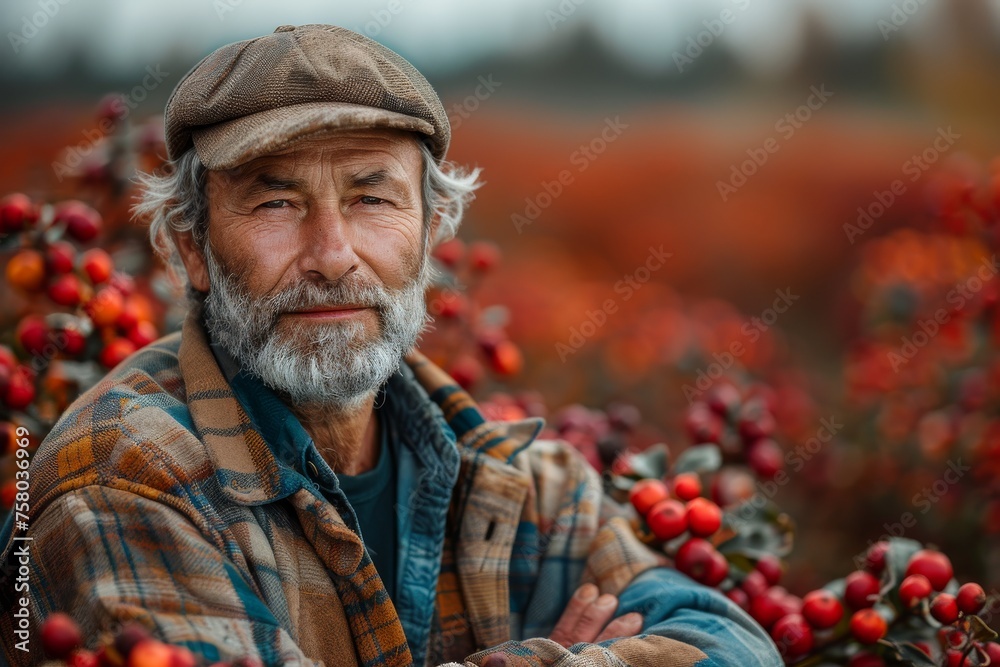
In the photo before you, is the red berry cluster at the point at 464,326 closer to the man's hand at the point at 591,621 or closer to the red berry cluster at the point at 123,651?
the man's hand at the point at 591,621

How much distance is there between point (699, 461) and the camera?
258 cm

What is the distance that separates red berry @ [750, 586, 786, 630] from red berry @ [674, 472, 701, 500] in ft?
0.92

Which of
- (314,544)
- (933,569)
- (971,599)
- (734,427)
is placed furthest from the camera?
(734,427)

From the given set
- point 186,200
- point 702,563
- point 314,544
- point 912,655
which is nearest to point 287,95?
point 186,200

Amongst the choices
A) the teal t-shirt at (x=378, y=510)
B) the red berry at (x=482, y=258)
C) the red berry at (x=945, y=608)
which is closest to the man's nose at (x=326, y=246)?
the teal t-shirt at (x=378, y=510)

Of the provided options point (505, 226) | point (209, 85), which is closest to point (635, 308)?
point (505, 226)

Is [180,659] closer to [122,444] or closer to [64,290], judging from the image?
[122,444]

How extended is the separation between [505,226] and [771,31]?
1.96 metres

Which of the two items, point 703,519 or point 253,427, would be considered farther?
point 703,519

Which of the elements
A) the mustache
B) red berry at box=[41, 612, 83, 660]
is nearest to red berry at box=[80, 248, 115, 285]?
the mustache

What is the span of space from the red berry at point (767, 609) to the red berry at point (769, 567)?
0.19 feet

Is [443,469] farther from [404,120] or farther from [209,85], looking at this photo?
[209,85]

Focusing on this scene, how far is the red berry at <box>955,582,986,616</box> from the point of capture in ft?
6.66

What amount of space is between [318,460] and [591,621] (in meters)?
0.71
